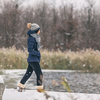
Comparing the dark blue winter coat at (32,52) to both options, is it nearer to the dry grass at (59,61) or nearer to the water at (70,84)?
the water at (70,84)

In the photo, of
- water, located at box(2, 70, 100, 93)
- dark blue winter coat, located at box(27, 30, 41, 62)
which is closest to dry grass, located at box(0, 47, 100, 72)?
water, located at box(2, 70, 100, 93)

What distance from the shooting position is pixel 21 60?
13.0 meters

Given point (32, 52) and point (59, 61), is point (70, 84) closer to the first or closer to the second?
point (32, 52)

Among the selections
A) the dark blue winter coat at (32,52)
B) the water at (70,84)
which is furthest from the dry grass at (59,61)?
the dark blue winter coat at (32,52)

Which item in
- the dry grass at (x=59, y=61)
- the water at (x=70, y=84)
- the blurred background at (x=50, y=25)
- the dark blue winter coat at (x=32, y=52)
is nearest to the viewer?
the dark blue winter coat at (x=32, y=52)

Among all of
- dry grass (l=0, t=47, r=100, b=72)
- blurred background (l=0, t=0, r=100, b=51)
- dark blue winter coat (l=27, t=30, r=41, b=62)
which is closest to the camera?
dark blue winter coat (l=27, t=30, r=41, b=62)

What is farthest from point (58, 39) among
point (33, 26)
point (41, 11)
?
point (33, 26)

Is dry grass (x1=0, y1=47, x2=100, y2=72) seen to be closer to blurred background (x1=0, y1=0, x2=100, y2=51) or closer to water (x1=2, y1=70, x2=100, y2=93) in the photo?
water (x1=2, y1=70, x2=100, y2=93)

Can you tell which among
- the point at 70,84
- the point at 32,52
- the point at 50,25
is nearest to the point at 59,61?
the point at 70,84

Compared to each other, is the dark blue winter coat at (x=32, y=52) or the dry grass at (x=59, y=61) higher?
the dark blue winter coat at (x=32, y=52)

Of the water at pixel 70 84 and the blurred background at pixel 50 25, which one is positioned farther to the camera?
the blurred background at pixel 50 25

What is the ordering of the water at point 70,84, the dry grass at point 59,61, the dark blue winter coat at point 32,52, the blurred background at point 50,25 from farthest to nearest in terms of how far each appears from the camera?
1. the blurred background at point 50,25
2. the dry grass at point 59,61
3. the water at point 70,84
4. the dark blue winter coat at point 32,52

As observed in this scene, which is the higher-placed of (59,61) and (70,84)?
(70,84)

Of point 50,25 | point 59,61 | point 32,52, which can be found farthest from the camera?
point 50,25
